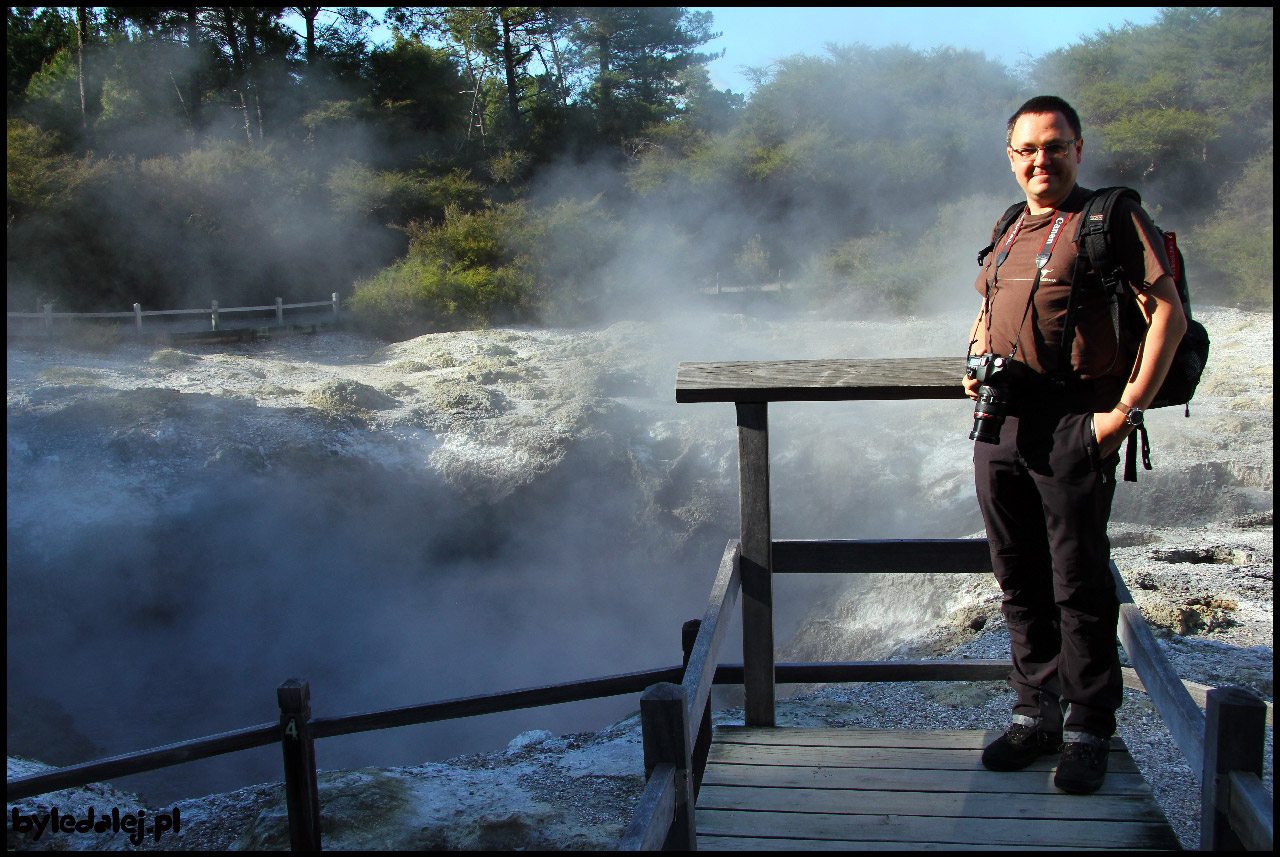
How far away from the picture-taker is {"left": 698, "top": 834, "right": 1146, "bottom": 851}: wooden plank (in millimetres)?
1597

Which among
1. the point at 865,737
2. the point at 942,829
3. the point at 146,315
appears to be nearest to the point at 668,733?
the point at 942,829

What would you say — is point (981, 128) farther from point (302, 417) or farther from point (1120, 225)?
point (1120, 225)

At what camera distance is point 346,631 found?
25.0 ft

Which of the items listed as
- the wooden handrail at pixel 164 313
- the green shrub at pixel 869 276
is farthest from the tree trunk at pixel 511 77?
the green shrub at pixel 869 276

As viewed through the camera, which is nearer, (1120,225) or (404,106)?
(1120,225)

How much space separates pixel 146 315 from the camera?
13672 millimetres

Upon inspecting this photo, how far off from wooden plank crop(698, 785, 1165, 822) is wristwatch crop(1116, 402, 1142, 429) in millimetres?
762

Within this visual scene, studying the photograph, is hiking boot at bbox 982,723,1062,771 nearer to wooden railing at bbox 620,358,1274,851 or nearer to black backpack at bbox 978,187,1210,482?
wooden railing at bbox 620,358,1274,851

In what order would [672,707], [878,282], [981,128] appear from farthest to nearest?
[981,128] < [878,282] < [672,707]

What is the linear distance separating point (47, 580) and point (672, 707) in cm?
761

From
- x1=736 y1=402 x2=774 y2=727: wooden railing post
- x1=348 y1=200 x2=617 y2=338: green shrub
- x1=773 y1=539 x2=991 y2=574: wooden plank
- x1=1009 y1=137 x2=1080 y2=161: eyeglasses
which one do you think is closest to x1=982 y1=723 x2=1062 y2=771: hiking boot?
x1=773 y1=539 x2=991 y2=574: wooden plank

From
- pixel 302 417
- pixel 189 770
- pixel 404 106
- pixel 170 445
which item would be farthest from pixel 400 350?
pixel 404 106
